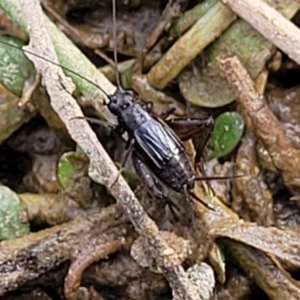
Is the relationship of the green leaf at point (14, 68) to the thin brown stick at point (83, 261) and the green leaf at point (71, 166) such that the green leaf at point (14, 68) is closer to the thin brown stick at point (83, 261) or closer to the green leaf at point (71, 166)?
the green leaf at point (71, 166)

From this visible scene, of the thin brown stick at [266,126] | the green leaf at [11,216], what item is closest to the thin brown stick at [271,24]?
the thin brown stick at [266,126]

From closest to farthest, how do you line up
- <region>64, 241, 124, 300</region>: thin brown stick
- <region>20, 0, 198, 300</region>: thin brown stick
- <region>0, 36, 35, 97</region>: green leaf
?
<region>20, 0, 198, 300</region>: thin brown stick < <region>64, 241, 124, 300</region>: thin brown stick < <region>0, 36, 35, 97</region>: green leaf

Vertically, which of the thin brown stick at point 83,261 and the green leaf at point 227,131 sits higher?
the green leaf at point 227,131

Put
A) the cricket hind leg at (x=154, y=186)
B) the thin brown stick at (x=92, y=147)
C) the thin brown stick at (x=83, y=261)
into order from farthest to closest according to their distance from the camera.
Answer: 1. the cricket hind leg at (x=154, y=186)
2. the thin brown stick at (x=83, y=261)
3. the thin brown stick at (x=92, y=147)

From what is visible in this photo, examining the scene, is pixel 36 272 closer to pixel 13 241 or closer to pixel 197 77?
pixel 13 241

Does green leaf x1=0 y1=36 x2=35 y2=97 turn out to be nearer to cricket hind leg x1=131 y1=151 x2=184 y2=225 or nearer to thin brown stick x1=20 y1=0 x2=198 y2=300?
thin brown stick x1=20 y1=0 x2=198 y2=300

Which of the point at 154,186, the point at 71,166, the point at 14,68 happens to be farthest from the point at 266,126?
the point at 14,68

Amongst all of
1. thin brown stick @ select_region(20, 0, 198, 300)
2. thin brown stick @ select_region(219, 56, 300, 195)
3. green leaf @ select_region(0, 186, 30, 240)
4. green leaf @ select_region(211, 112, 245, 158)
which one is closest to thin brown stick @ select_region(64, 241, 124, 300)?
thin brown stick @ select_region(20, 0, 198, 300)

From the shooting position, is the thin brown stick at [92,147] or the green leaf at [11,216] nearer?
the thin brown stick at [92,147]
